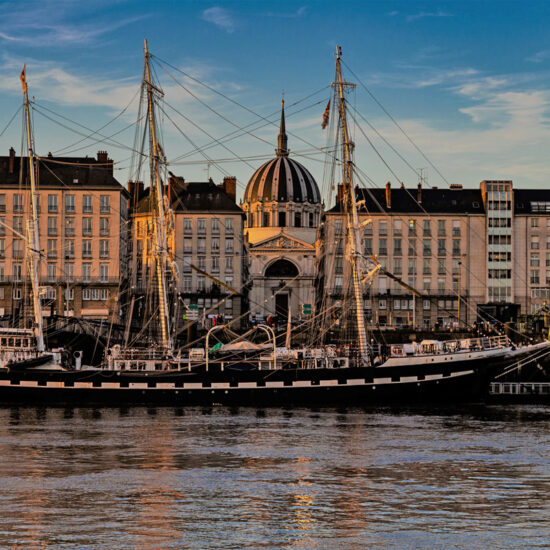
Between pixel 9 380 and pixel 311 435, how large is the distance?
2979 cm

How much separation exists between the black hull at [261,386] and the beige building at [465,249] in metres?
67.6

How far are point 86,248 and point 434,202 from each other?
148ft

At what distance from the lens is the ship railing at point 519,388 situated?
87.1m

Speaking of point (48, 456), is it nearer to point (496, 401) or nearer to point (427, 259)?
point (496, 401)

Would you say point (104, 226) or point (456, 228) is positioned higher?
point (456, 228)

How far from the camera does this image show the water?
29125mm

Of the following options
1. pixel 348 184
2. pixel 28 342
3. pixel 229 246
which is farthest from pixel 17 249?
pixel 348 184

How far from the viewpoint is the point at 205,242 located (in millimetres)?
145250


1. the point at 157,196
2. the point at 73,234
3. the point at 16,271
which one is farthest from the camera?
the point at 73,234

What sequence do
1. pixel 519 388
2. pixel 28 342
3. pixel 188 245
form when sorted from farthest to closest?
pixel 188 245 < pixel 519 388 < pixel 28 342

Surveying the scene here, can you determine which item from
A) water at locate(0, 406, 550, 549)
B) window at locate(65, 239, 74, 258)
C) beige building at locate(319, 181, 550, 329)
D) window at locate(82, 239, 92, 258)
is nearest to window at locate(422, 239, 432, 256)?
beige building at locate(319, 181, 550, 329)

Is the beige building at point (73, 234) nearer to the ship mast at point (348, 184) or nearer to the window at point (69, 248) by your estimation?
the window at point (69, 248)

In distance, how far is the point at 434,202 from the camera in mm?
146750

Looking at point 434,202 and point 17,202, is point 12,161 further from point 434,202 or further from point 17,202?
point 434,202
